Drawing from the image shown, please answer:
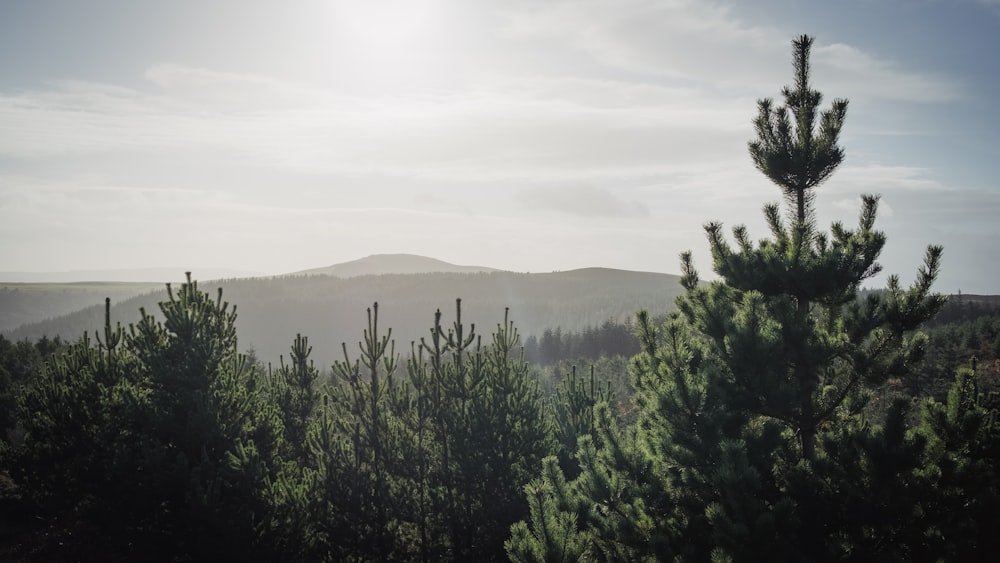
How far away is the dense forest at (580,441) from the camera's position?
7164 millimetres

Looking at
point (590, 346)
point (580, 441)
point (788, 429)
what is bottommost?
point (590, 346)

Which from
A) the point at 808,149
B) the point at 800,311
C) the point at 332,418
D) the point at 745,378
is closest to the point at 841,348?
the point at 800,311

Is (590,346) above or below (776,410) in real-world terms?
below

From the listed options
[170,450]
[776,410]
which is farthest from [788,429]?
[170,450]

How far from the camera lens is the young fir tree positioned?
280 inches

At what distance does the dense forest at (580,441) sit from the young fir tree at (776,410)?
1.3 inches

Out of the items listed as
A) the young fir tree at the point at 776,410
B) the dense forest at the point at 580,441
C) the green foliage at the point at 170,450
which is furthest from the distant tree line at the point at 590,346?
the young fir tree at the point at 776,410

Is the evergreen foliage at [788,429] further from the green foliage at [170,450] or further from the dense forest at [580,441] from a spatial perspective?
the green foliage at [170,450]

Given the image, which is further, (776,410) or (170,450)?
(170,450)

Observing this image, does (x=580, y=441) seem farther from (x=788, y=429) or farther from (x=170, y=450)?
(x=170, y=450)

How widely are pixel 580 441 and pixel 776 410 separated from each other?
303cm

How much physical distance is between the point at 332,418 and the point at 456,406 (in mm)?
4615

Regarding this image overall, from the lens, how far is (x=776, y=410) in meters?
8.35

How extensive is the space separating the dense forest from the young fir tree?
3cm
